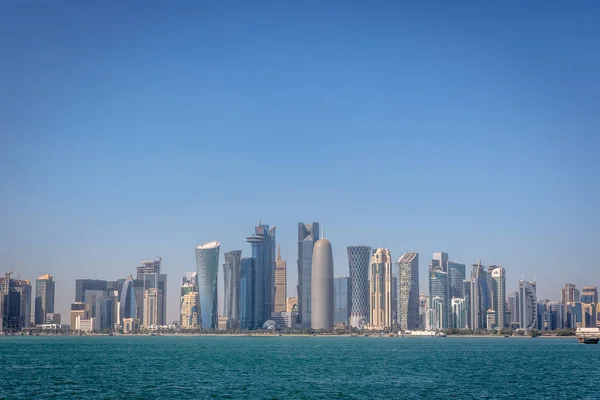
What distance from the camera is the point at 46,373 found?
108000mm

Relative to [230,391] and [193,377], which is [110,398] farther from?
[193,377]

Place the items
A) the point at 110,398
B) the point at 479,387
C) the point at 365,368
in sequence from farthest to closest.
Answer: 1. the point at 365,368
2. the point at 479,387
3. the point at 110,398

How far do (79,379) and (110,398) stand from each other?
23484 millimetres

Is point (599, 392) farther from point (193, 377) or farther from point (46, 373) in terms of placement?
point (46, 373)

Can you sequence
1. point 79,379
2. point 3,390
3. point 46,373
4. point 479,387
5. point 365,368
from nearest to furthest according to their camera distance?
point 3,390 → point 479,387 → point 79,379 → point 46,373 → point 365,368

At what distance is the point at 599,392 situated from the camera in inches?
3322

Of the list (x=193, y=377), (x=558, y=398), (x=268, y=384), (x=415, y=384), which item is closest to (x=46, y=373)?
(x=193, y=377)

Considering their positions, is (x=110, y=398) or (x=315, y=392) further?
(x=315, y=392)

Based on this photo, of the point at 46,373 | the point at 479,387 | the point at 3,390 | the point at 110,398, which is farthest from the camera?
the point at 46,373

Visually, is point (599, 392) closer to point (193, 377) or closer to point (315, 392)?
point (315, 392)

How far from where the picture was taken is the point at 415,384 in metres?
93.6

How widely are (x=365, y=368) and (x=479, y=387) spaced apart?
3546cm

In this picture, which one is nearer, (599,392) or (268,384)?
(599,392)

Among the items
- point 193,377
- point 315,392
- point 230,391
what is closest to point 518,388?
point 315,392
